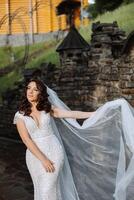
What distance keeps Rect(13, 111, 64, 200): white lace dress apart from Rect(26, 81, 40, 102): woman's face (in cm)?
18

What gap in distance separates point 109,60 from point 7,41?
23.2 meters

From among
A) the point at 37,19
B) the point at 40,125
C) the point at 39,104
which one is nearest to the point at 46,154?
the point at 40,125

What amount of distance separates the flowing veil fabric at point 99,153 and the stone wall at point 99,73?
15.6ft

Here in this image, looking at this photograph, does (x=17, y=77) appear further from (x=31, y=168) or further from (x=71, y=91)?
(x=31, y=168)

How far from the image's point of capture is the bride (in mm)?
6031

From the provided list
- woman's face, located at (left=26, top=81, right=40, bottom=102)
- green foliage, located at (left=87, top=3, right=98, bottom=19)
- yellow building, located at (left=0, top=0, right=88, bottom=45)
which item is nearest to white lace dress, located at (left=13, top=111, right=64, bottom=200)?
woman's face, located at (left=26, top=81, right=40, bottom=102)

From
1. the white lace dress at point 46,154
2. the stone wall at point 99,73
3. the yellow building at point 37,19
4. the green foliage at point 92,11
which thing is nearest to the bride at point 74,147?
the white lace dress at point 46,154

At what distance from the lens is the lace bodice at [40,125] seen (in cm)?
Result: 601

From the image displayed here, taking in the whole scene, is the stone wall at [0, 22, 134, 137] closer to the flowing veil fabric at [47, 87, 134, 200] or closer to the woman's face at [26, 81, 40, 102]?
the flowing veil fabric at [47, 87, 134, 200]

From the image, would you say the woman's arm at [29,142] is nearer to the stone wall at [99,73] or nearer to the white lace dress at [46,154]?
the white lace dress at [46,154]

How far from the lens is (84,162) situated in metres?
7.20

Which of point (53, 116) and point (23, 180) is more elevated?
point (53, 116)

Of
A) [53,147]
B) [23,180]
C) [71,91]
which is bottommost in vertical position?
[23,180]

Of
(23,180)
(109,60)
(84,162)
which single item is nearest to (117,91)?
(109,60)
